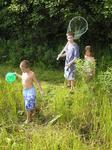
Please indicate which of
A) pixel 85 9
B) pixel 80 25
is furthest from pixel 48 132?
pixel 85 9

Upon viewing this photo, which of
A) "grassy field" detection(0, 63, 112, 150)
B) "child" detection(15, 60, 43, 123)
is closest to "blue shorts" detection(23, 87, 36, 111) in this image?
"child" detection(15, 60, 43, 123)

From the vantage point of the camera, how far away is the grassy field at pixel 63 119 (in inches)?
A: 312

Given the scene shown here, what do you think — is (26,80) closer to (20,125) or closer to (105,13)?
(20,125)

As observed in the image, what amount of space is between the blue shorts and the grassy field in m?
0.28

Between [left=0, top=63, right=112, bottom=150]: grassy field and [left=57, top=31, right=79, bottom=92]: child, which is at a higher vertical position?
[left=57, top=31, right=79, bottom=92]: child

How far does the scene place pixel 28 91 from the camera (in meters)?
9.67

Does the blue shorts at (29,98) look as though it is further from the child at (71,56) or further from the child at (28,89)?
the child at (71,56)

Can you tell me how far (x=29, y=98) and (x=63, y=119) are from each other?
744 millimetres

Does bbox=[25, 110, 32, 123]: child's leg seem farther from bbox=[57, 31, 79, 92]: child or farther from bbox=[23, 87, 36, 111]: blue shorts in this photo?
bbox=[57, 31, 79, 92]: child

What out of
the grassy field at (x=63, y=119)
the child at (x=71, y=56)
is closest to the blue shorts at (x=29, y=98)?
the grassy field at (x=63, y=119)

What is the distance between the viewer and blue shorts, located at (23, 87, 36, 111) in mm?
9633

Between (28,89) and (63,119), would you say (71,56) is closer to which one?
(28,89)

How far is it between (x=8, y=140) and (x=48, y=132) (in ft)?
2.06

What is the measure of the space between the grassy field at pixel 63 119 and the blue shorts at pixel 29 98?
283mm
